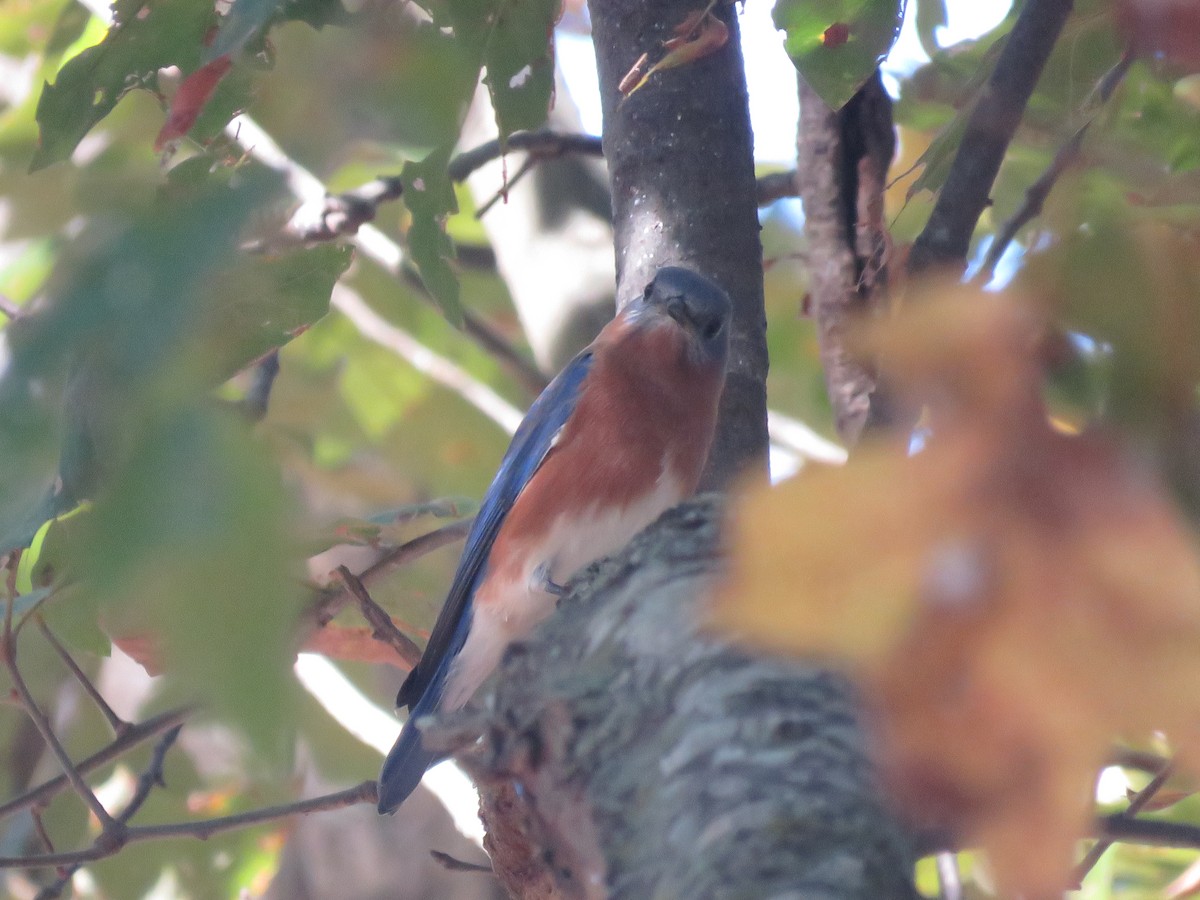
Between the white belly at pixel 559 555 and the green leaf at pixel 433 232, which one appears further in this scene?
the white belly at pixel 559 555

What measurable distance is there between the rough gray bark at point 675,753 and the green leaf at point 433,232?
638mm

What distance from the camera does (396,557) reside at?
2.93 m

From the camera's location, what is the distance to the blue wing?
320 cm

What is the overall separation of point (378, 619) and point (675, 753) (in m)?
1.49

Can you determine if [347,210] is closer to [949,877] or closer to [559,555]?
[559,555]

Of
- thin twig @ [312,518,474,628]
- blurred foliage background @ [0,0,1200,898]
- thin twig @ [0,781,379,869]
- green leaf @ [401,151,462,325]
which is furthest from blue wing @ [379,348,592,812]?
green leaf @ [401,151,462,325]

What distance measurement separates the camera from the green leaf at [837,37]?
1899 millimetres

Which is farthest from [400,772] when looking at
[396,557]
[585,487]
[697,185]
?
[697,185]

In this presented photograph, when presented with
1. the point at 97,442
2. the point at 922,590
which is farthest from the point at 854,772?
the point at 97,442

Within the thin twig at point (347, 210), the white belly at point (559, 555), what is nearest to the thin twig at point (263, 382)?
the thin twig at point (347, 210)

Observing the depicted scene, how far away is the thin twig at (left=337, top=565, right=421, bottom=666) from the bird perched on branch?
87 mm

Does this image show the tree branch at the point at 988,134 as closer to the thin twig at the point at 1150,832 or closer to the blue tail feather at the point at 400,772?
the thin twig at the point at 1150,832

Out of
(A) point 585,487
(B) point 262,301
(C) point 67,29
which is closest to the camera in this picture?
(B) point 262,301

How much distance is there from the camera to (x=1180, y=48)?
100 centimetres
